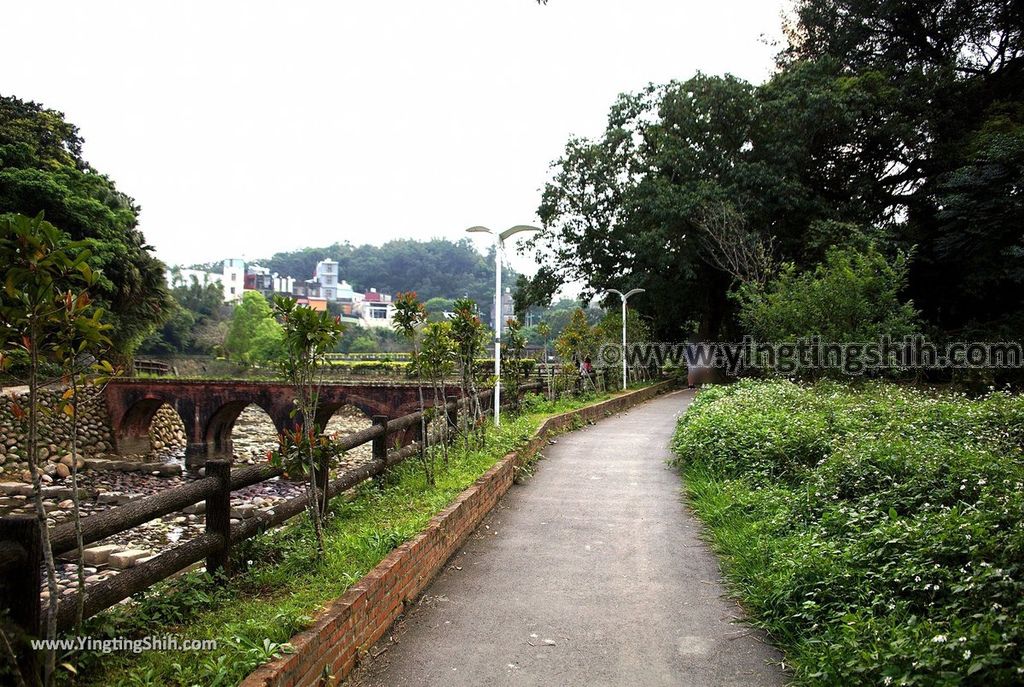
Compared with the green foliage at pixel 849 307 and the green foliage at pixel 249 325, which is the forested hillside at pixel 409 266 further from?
the green foliage at pixel 849 307

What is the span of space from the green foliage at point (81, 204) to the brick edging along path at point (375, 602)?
17770 millimetres

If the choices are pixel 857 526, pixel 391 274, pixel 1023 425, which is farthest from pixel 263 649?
pixel 391 274

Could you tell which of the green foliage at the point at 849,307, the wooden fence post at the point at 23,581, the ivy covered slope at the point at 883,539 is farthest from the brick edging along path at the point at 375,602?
the green foliage at the point at 849,307

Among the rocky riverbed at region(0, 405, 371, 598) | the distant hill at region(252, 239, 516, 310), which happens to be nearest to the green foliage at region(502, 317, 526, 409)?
the rocky riverbed at region(0, 405, 371, 598)

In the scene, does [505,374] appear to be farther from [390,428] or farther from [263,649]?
[263,649]

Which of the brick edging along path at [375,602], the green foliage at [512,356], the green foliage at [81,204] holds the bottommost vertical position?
the brick edging along path at [375,602]

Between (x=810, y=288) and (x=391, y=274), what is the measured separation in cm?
9923

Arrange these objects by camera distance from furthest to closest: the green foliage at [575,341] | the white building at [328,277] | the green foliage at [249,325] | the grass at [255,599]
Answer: the white building at [328,277] < the green foliage at [249,325] < the green foliage at [575,341] < the grass at [255,599]

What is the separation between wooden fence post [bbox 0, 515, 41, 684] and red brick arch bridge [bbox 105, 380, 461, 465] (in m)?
25.8

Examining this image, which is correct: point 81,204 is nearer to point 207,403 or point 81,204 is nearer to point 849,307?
point 207,403

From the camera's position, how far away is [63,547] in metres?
3.23

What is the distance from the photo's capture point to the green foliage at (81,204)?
2347 cm

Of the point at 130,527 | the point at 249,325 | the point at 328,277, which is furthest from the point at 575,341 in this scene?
the point at 328,277

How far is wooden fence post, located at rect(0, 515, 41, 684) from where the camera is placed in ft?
9.25
